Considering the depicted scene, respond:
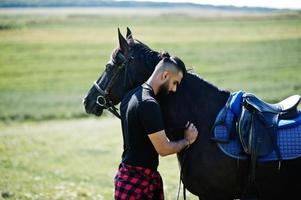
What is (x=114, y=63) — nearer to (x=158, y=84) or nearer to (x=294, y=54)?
(x=158, y=84)

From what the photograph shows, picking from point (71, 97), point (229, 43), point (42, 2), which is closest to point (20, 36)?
point (42, 2)

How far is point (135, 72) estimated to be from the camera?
5.29 metres

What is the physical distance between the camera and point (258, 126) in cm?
460

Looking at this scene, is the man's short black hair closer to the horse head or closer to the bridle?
the horse head

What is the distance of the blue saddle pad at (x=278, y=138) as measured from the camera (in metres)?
4.55

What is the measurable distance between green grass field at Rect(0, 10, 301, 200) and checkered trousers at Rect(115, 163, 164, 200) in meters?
4.32

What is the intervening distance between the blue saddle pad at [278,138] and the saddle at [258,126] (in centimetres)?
6

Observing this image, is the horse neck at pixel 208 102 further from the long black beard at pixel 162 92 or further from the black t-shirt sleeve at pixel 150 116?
the black t-shirt sleeve at pixel 150 116

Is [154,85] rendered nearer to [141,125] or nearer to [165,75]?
[165,75]

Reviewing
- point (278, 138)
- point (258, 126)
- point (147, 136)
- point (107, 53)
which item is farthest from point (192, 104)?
point (107, 53)

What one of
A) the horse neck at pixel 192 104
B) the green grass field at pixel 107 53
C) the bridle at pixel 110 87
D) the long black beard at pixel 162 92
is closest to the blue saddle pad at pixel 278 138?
the horse neck at pixel 192 104

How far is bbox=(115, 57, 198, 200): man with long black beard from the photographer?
4.43 metres

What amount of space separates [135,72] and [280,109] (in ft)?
5.64

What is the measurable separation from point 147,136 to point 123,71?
112 centimetres
